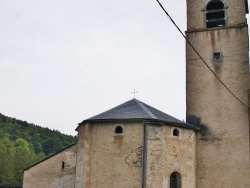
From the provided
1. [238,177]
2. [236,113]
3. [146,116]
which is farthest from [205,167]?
[146,116]

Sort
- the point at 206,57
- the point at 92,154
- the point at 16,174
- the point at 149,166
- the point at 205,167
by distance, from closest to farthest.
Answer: the point at 149,166 < the point at 92,154 < the point at 205,167 < the point at 206,57 < the point at 16,174

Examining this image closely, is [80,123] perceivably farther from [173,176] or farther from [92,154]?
[173,176]

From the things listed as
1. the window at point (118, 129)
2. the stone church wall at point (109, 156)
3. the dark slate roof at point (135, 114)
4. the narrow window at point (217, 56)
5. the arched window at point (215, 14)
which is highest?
the arched window at point (215, 14)

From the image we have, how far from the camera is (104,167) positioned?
55.6 feet

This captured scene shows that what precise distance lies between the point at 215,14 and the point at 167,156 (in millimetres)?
8970

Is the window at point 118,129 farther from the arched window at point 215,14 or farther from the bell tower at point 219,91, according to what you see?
the arched window at point 215,14

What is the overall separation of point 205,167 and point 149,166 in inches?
154

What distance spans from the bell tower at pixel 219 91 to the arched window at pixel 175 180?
191 cm

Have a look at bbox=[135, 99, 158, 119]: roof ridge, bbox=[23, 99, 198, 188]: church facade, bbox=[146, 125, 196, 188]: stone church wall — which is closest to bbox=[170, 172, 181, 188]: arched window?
bbox=[23, 99, 198, 188]: church facade

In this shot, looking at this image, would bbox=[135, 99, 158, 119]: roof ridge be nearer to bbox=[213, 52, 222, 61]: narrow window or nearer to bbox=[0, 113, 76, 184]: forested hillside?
bbox=[213, 52, 222, 61]: narrow window

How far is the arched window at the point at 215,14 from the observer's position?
21.1 metres

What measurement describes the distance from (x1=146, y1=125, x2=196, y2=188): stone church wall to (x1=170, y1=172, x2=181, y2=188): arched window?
0.46 feet

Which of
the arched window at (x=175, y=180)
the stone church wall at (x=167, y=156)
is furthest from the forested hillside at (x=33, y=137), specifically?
the arched window at (x=175, y=180)

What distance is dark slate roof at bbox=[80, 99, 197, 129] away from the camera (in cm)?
1712
